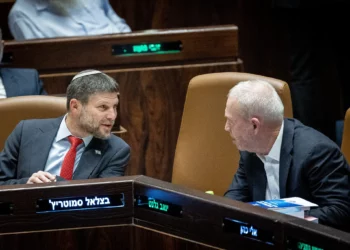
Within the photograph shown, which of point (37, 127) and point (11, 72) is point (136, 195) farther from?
point (11, 72)

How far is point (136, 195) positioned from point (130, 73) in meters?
1.68

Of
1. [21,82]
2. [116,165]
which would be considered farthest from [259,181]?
[21,82]

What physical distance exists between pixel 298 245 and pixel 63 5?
8.20 feet

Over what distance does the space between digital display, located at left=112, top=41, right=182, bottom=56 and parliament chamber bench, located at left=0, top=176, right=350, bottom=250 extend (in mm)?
1690

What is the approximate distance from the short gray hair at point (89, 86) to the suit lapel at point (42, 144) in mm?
105

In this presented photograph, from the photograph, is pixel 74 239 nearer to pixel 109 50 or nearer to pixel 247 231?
pixel 247 231

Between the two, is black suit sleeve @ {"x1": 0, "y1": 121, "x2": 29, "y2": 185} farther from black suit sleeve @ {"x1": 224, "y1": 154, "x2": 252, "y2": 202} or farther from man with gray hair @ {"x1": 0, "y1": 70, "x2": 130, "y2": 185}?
black suit sleeve @ {"x1": 224, "y1": 154, "x2": 252, "y2": 202}

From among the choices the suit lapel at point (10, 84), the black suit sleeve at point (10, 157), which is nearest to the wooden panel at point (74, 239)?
the black suit sleeve at point (10, 157)

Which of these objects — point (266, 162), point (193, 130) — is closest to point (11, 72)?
point (193, 130)

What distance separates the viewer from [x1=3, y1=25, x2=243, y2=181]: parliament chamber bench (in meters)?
3.87

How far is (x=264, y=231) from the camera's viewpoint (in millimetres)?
2027

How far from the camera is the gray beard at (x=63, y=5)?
13.7 feet

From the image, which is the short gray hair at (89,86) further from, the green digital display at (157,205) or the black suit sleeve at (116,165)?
the green digital display at (157,205)

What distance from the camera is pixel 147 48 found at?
3938 mm
